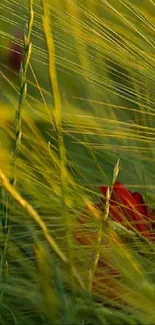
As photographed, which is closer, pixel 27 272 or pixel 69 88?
pixel 27 272

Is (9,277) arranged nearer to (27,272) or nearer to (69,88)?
(27,272)

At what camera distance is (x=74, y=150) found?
31.8 inches

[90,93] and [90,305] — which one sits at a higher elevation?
[90,93]

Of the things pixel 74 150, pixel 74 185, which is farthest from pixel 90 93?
pixel 74 185

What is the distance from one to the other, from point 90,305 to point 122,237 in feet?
0.33

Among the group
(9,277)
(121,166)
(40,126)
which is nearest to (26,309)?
(9,277)

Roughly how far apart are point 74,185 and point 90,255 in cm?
5

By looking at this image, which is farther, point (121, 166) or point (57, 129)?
point (121, 166)

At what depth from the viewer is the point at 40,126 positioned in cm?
93

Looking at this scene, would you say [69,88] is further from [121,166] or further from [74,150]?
[121,166]

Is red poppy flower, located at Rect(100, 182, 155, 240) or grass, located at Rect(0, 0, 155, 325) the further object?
red poppy flower, located at Rect(100, 182, 155, 240)

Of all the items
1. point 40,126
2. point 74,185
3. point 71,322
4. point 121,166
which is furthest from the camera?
point 40,126

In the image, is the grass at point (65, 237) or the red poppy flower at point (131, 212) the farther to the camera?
the red poppy flower at point (131, 212)

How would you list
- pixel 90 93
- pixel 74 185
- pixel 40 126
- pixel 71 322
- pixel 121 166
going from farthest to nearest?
pixel 40 126 → pixel 90 93 → pixel 121 166 → pixel 74 185 → pixel 71 322
